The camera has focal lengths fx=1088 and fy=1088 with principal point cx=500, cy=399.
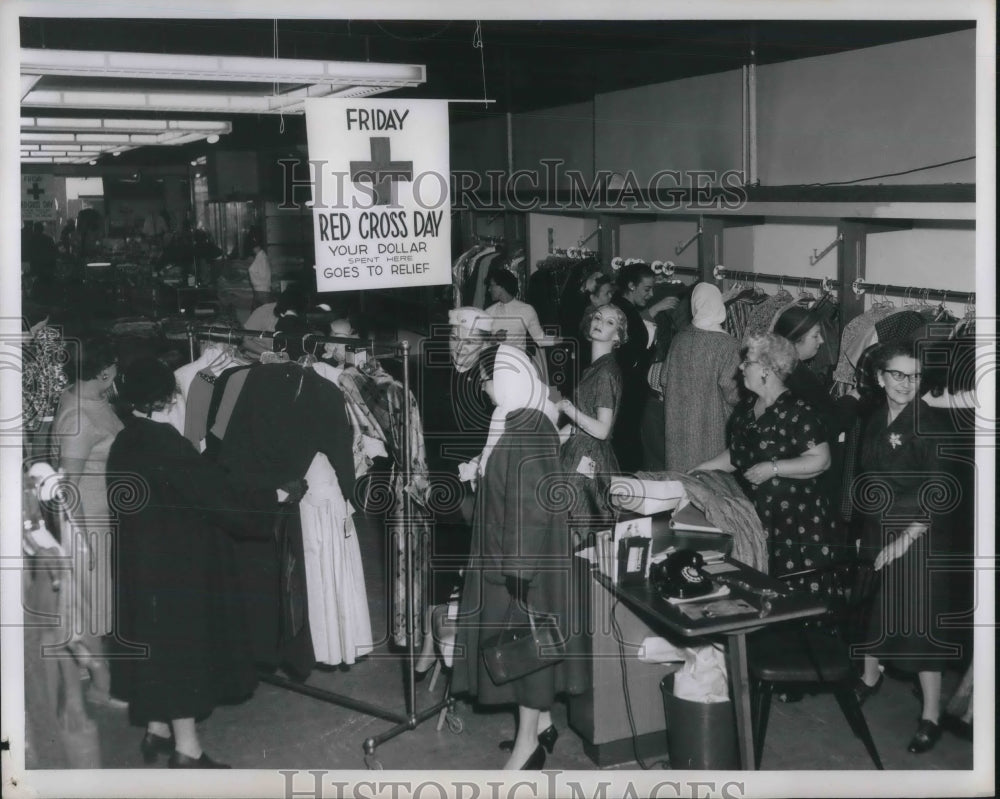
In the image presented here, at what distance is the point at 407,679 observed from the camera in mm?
4438

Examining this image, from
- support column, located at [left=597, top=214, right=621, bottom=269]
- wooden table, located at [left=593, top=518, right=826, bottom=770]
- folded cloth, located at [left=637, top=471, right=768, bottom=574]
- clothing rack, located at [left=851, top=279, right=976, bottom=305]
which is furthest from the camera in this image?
support column, located at [left=597, top=214, right=621, bottom=269]

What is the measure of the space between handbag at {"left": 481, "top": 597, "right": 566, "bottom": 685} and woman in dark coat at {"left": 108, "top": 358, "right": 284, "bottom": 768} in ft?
3.64

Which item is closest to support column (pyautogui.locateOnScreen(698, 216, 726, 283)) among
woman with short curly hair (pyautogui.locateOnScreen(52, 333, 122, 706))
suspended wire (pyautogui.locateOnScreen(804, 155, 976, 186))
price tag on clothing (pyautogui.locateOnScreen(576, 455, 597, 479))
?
suspended wire (pyautogui.locateOnScreen(804, 155, 976, 186))

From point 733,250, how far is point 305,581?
3.61 metres

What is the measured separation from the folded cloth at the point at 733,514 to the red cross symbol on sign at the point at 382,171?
A: 5.08ft

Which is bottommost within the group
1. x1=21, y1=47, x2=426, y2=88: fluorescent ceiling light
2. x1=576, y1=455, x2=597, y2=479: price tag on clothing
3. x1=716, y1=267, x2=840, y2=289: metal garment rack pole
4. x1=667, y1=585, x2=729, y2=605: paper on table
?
x1=667, y1=585, x2=729, y2=605: paper on table

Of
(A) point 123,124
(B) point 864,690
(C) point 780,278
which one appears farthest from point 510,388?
(A) point 123,124

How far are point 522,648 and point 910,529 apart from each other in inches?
63.5

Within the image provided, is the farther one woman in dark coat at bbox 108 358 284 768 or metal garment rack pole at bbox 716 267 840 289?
metal garment rack pole at bbox 716 267 840 289

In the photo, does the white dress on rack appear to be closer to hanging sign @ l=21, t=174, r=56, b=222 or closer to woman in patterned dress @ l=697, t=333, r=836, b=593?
hanging sign @ l=21, t=174, r=56, b=222

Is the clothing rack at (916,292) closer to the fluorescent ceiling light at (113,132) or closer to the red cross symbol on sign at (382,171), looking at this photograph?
the red cross symbol on sign at (382,171)

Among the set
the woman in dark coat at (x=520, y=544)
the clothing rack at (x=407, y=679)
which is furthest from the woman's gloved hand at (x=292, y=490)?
the woman in dark coat at (x=520, y=544)

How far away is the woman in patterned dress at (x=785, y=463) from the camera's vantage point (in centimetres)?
432

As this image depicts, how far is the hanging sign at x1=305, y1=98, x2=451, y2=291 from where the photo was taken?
4387 mm
